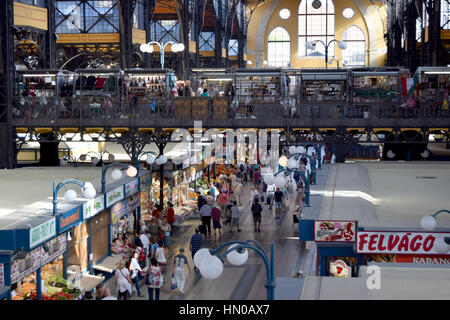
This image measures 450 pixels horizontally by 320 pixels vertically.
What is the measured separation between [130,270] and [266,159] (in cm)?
2281

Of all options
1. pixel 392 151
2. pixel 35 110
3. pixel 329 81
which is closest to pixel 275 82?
pixel 329 81

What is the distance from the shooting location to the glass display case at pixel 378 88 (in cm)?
3216

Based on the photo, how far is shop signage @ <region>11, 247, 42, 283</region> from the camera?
12.6 meters

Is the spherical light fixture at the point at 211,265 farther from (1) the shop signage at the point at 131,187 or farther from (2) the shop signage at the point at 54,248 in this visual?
(1) the shop signage at the point at 131,187

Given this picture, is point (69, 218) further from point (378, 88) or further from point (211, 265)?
point (378, 88)

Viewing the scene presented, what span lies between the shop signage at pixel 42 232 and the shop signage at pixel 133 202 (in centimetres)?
696

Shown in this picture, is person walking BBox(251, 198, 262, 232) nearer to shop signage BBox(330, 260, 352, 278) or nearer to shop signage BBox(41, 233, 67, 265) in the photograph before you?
shop signage BBox(41, 233, 67, 265)

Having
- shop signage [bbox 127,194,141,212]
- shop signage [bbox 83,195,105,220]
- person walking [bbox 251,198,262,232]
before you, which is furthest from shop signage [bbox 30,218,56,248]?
person walking [bbox 251,198,262,232]

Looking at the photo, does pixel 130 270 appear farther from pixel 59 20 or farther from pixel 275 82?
pixel 59 20

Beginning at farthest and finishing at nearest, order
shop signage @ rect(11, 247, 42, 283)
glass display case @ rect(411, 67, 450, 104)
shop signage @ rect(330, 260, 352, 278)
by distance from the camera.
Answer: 1. glass display case @ rect(411, 67, 450, 104)
2. shop signage @ rect(330, 260, 352, 278)
3. shop signage @ rect(11, 247, 42, 283)

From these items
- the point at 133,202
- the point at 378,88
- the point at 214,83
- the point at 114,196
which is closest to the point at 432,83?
the point at 378,88

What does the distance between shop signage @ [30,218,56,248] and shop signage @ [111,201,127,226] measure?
508cm

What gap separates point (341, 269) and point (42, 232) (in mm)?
5904

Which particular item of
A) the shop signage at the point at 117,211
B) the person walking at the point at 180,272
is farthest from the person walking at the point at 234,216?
the person walking at the point at 180,272
